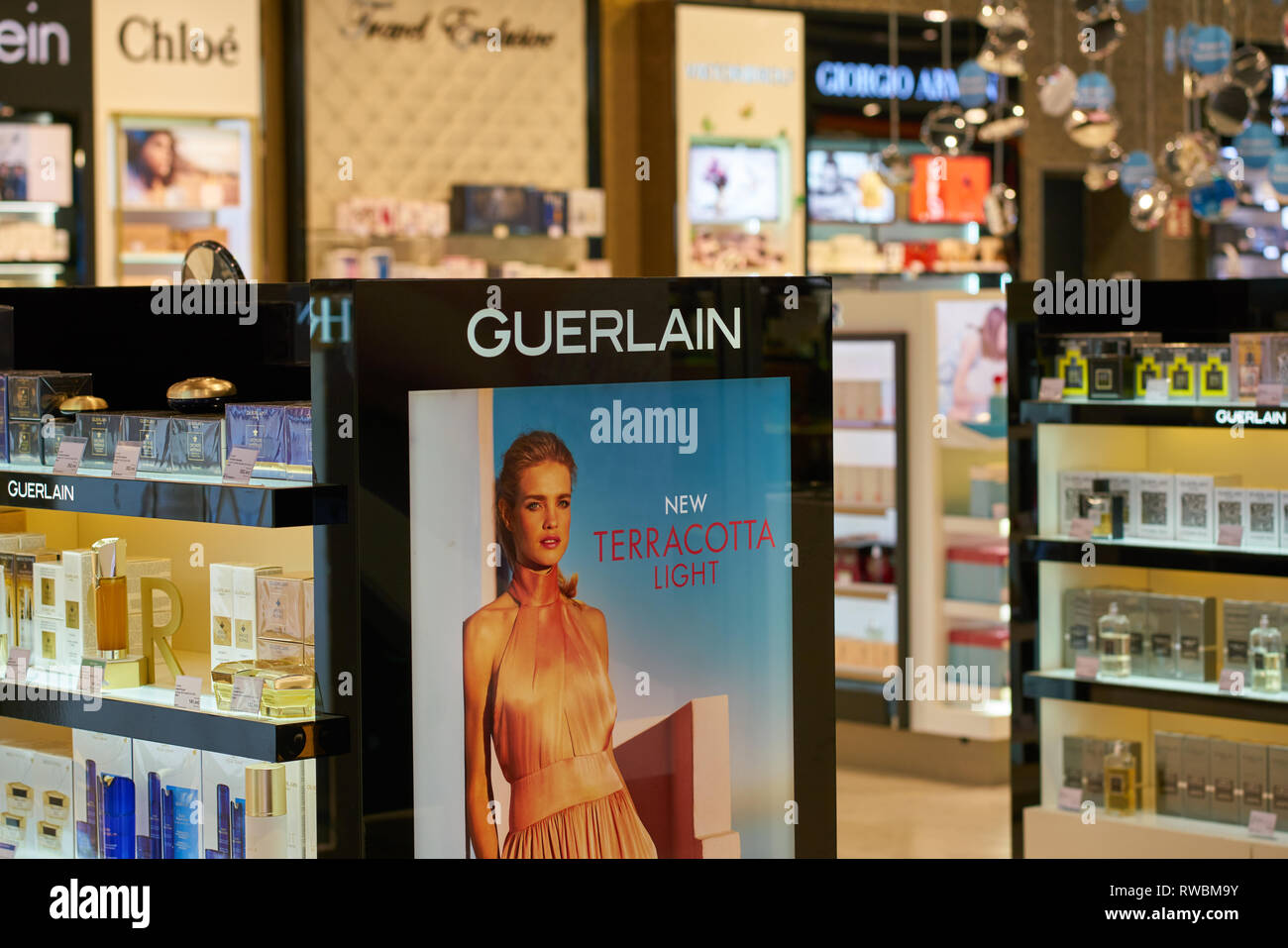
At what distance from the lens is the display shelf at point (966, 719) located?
6.72 m

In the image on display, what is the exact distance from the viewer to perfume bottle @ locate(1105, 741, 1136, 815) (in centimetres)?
493

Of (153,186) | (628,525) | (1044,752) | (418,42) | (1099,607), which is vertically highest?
(418,42)

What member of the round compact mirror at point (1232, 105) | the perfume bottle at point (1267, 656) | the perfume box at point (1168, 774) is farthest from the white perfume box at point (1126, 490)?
the round compact mirror at point (1232, 105)

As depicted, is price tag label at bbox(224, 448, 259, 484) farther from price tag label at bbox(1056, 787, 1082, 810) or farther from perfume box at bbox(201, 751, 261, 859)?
price tag label at bbox(1056, 787, 1082, 810)

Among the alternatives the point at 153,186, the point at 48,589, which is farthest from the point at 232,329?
the point at 153,186

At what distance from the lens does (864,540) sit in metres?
7.16

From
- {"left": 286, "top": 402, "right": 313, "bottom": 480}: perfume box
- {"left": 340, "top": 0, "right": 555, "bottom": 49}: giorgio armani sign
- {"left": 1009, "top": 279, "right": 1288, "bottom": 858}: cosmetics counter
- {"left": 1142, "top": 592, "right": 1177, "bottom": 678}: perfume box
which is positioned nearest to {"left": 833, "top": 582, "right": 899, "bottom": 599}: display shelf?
{"left": 1009, "top": 279, "right": 1288, "bottom": 858}: cosmetics counter

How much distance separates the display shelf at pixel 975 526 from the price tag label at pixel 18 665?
172 inches

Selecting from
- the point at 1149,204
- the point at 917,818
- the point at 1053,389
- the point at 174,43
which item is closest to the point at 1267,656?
the point at 1053,389

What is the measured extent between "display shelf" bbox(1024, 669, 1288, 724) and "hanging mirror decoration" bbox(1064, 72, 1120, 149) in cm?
360

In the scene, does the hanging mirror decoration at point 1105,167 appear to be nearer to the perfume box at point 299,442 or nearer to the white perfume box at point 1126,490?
the white perfume box at point 1126,490

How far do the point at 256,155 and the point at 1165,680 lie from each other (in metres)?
5.53

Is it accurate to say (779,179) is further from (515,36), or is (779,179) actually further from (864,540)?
(864,540)

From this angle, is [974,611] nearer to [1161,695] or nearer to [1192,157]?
[1161,695]
